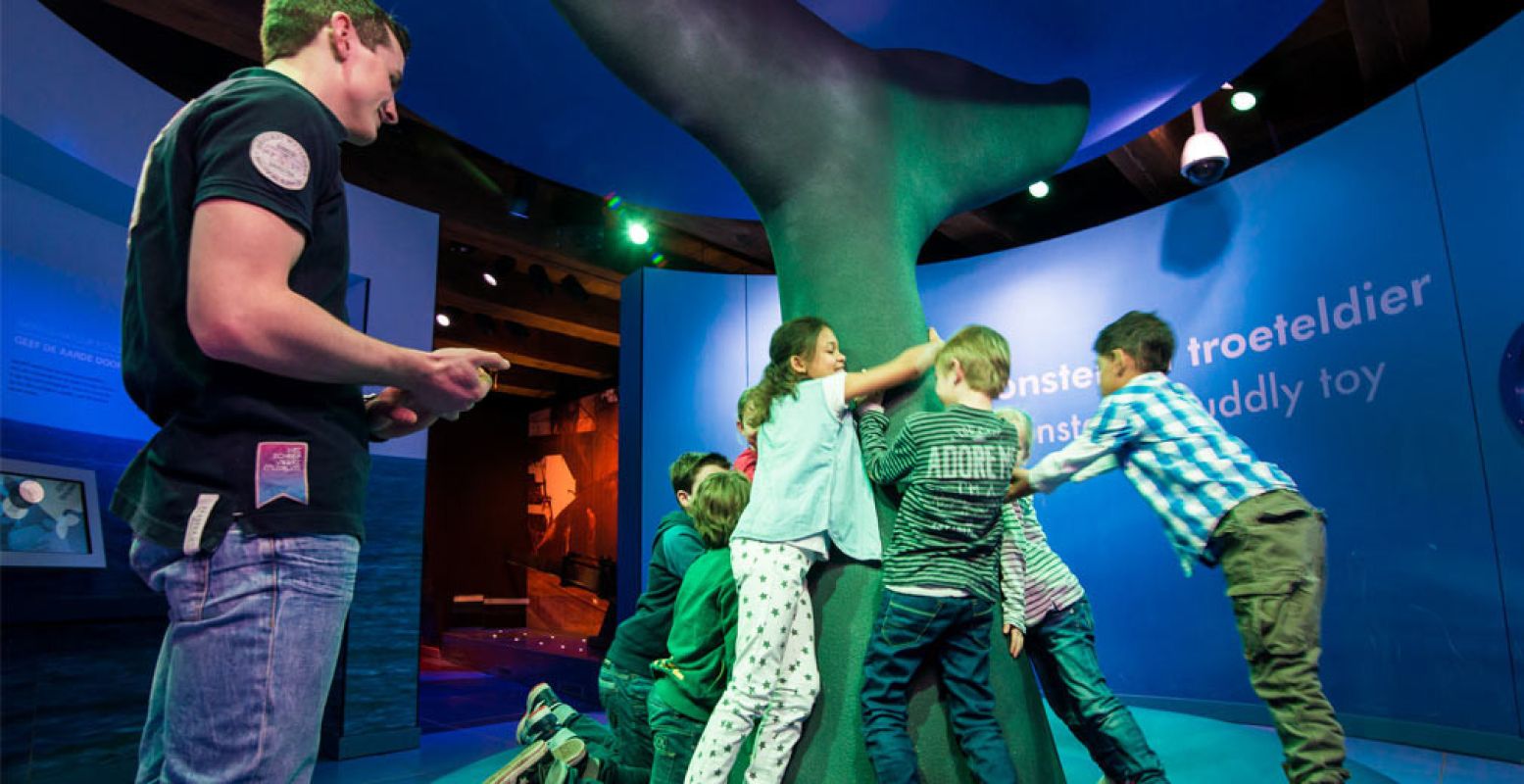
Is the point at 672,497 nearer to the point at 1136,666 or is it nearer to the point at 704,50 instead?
the point at 1136,666

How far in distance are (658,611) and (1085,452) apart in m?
1.67

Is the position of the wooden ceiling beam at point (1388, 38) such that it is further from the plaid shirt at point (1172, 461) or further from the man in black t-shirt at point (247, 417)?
the man in black t-shirt at point (247, 417)

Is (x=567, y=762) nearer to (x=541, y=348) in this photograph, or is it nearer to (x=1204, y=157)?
(x=1204, y=157)

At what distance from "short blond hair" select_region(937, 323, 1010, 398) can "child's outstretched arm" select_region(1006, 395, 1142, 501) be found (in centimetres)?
25

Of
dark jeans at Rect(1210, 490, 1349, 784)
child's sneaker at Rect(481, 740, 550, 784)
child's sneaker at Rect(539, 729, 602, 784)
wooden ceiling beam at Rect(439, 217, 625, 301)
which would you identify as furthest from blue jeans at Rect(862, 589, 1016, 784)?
wooden ceiling beam at Rect(439, 217, 625, 301)

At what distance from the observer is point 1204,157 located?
14.6ft

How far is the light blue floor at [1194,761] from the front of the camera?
3.01 m

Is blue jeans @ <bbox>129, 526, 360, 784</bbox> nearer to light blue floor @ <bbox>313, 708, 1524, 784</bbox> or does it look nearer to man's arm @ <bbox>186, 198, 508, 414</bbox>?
man's arm @ <bbox>186, 198, 508, 414</bbox>

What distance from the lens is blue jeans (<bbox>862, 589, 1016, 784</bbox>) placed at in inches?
78.2

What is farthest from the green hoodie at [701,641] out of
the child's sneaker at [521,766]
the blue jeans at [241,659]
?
the blue jeans at [241,659]

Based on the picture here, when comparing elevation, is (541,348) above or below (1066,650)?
above

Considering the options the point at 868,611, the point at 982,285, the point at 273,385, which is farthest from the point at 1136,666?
the point at 273,385

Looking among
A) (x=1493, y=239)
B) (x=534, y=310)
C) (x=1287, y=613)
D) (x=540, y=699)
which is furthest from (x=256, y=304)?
(x=534, y=310)

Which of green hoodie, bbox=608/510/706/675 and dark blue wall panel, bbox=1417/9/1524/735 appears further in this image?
dark blue wall panel, bbox=1417/9/1524/735
